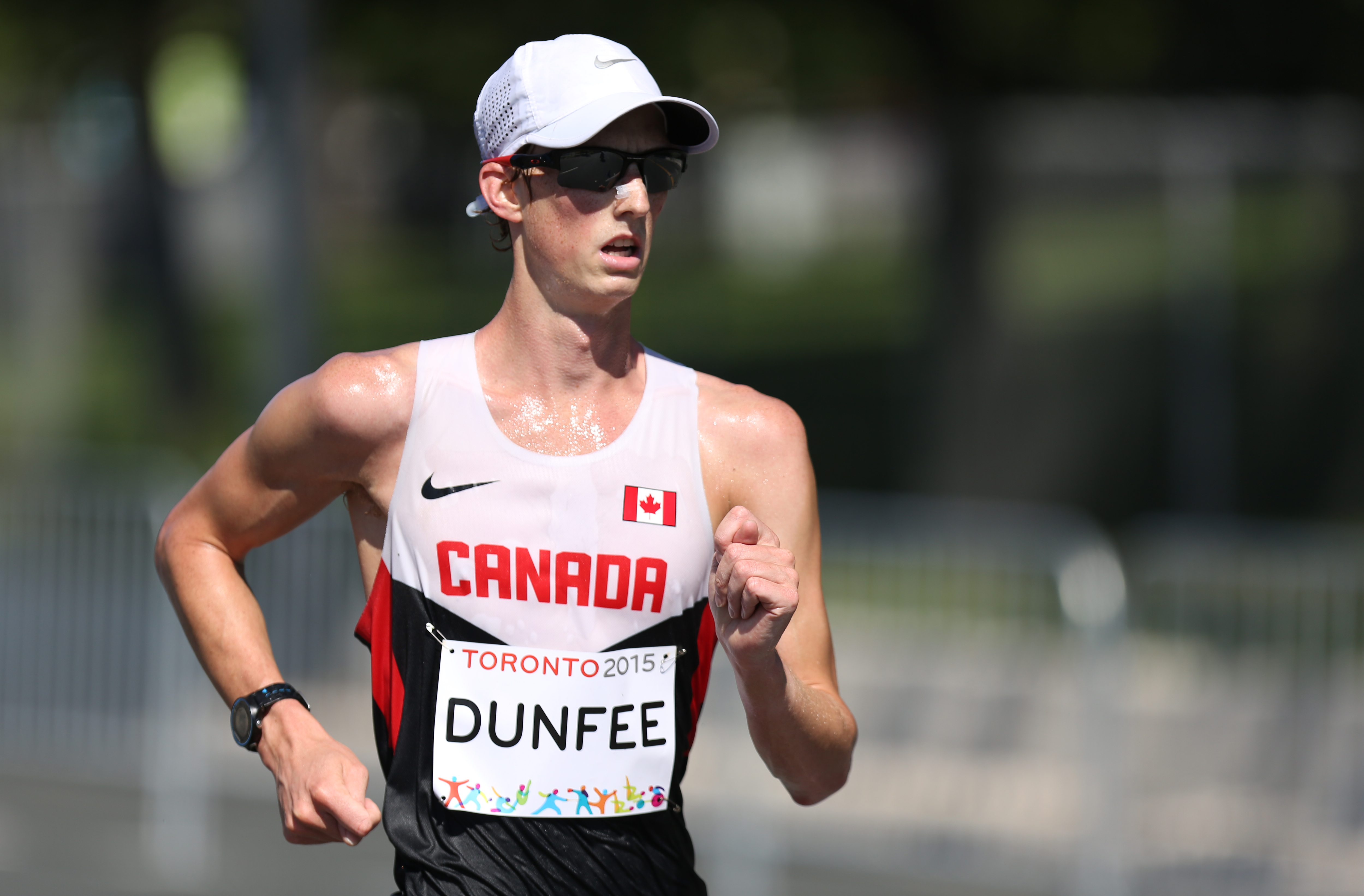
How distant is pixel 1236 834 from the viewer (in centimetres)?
741

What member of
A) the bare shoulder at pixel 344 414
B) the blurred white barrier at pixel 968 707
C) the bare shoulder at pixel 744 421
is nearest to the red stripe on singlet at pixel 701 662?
the bare shoulder at pixel 744 421

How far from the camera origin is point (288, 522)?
10.1 ft

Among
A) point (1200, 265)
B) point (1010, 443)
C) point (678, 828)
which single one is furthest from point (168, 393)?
point (678, 828)

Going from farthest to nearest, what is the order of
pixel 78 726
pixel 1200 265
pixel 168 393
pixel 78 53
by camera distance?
pixel 168 393
pixel 78 53
pixel 1200 265
pixel 78 726

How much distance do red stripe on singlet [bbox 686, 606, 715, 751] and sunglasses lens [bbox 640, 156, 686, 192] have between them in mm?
734

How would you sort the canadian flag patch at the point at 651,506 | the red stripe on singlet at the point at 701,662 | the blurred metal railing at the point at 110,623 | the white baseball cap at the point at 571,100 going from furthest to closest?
the blurred metal railing at the point at 110,623 → the red stripe on singlet at the point at 701,662 → the canadian flag patch at the point at 651,506 → the white baseball cap at the point at 571,100

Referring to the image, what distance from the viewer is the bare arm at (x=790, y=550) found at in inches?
110

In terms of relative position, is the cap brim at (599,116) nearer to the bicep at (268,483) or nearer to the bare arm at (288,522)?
the bare arm at (288,522)

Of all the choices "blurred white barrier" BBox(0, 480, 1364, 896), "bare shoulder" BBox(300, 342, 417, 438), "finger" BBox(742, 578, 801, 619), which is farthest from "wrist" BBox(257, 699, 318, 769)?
"blurred white barrier" BBox(0, 480, 1364, 896)

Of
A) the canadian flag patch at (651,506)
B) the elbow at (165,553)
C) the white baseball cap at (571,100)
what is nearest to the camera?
the white baseball cap at (571,100)

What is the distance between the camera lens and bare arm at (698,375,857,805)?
9.19ft

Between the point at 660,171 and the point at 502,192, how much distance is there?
0.94 feet

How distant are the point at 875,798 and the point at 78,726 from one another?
4.04 m

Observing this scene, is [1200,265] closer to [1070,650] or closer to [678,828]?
[1070,650]
